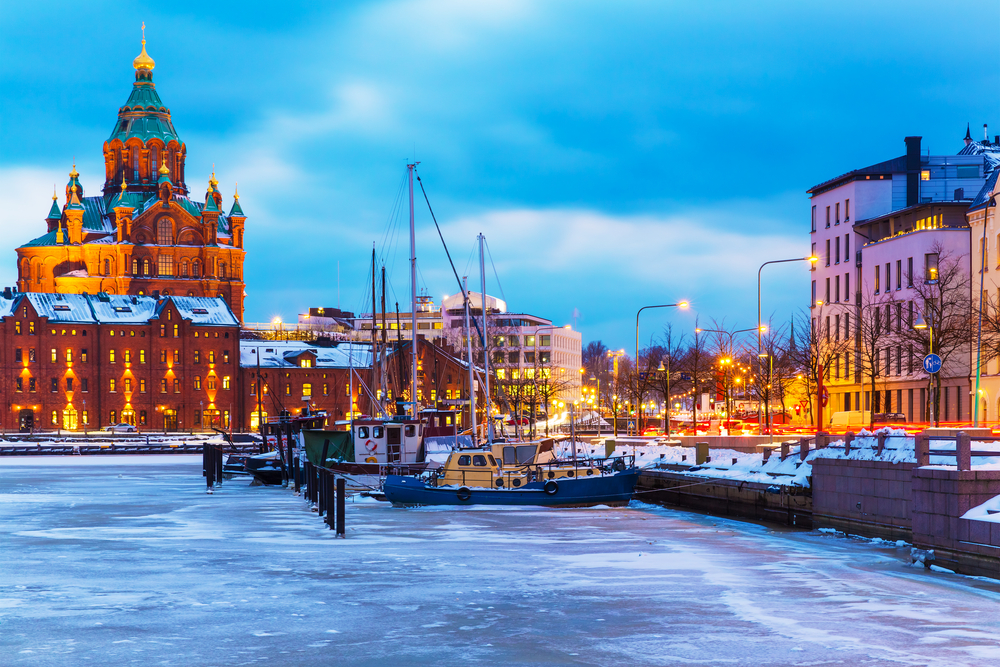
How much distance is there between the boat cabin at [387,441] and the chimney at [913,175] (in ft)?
188

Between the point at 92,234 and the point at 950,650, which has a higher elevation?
the point at 92,234

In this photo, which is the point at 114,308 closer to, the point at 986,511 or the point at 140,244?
the point at 140,244

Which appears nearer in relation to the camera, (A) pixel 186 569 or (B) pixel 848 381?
(A) pixel 186 569

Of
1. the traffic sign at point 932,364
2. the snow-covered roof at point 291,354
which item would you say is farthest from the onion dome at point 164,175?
the traffic sign at point 932,364

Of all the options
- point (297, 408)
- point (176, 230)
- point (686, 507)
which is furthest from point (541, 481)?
point (176, 230)

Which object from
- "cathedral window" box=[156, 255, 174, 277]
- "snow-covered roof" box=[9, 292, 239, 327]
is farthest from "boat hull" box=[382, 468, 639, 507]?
"cathedral window" box=[156, 255, 174, 277]

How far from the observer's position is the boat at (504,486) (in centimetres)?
4697

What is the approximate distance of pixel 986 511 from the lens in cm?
2523

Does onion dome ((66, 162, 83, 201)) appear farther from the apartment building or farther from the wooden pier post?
the wooden pier post

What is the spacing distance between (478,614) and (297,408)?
140423 mm

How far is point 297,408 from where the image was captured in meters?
158

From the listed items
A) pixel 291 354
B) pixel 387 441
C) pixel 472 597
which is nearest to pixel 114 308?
pixel 291 354

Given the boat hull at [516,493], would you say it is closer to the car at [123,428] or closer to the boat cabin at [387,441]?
the boat cabin at [387,441]

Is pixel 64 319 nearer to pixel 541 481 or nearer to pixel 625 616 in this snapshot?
pixel 541 481
